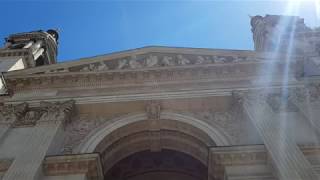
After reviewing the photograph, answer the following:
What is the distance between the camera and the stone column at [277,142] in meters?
10.3

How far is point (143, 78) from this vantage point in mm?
16672

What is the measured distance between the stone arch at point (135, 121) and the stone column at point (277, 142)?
1210 millimetres

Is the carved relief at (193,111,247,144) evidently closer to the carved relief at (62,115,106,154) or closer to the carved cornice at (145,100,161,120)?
the carved cornice at (145,100,161,120)

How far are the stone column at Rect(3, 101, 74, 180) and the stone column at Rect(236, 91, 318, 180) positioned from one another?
6.37 meters

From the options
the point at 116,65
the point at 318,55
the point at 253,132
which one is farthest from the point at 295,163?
the point at 318,55

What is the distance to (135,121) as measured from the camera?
1497 cm

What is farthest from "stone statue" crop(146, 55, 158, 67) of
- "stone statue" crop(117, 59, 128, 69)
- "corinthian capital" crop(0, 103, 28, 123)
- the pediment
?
"corinthian capital" crop(0, 103, 28, 123)

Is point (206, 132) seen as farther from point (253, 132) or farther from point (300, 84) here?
point (300, 84)

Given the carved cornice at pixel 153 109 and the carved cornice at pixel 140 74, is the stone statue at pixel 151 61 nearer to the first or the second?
the carved cornice at pixel 140 74

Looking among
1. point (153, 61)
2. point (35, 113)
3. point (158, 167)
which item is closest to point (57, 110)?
point (35, 113)

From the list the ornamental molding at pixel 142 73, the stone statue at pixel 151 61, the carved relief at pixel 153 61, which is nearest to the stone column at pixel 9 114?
the ornamental molding at pixel 142 73

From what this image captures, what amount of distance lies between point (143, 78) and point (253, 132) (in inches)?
211

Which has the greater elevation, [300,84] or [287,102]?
[300,84]

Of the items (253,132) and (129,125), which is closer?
(253,132)
